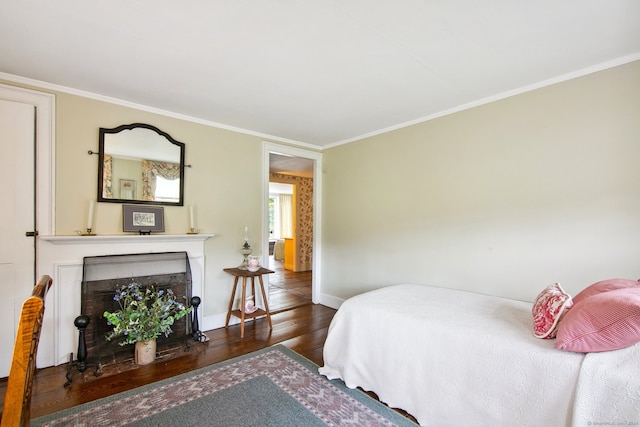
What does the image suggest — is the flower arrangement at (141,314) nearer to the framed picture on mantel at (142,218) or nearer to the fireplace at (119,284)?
the fireplace at (119,284)

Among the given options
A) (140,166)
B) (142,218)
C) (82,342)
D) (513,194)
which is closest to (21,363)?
(82,342)

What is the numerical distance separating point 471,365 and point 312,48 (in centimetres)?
212

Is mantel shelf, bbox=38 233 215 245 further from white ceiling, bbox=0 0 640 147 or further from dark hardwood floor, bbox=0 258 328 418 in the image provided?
white ceiling, bbox=0 0 640 147

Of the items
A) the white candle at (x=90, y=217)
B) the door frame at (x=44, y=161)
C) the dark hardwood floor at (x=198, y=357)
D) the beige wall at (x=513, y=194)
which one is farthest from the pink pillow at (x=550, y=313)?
the door frame at (x=44, y=161)

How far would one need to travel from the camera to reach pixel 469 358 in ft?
5.41

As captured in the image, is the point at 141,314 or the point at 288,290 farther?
the point at 288,290

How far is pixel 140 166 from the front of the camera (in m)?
2.91

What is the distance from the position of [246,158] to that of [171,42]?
6.07 ft

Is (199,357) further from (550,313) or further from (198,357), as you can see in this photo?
(550,313)

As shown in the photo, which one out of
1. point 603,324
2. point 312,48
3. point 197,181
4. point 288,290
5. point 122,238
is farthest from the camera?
point 288,290

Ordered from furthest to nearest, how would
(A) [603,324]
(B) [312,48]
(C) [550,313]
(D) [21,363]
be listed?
(B) [312,48] < (C) [550,313] < (A) [603,324] < (D) [21,363]

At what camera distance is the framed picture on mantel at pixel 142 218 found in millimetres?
2816

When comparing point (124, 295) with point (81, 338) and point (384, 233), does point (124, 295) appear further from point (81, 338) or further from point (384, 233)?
point (384, 233)

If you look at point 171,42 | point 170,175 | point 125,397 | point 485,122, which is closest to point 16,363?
point 125,397
